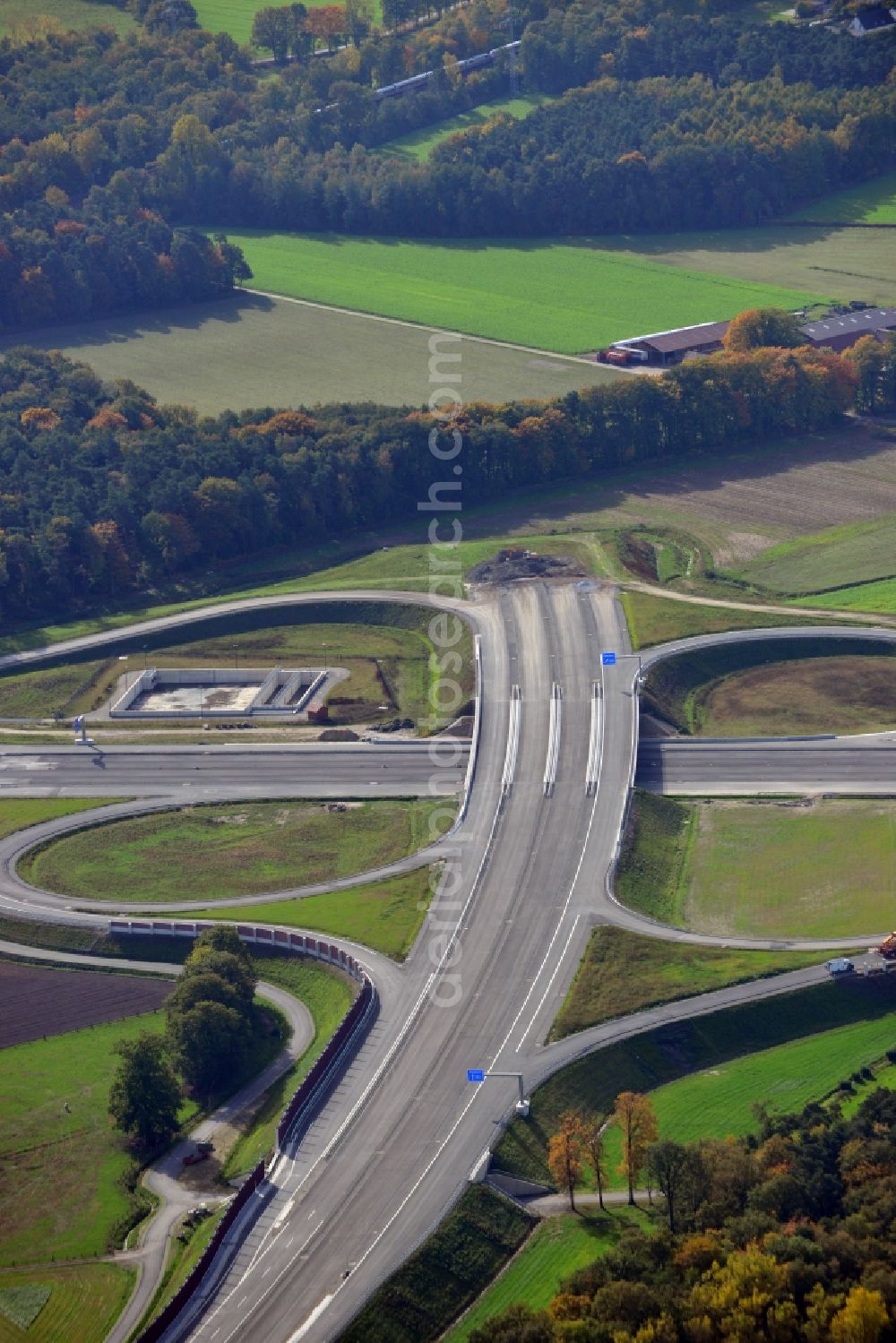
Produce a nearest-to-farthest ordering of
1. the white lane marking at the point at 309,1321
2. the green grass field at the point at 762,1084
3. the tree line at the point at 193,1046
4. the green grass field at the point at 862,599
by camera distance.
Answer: the white lane marking at the point at 309,1321 → the green grass field at the point at 762,1084 → the tree line at the point at 193,1046 → the green grass field at the point at 862,599

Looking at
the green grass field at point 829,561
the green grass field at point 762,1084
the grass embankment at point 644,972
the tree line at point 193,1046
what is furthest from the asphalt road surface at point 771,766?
the tree line at point 193,1046

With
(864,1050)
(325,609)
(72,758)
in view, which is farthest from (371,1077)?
(325,609)

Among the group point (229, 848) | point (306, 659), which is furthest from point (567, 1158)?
point (306, 659)

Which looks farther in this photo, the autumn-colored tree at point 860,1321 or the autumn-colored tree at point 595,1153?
the autumn-colored tree at point 595,1153

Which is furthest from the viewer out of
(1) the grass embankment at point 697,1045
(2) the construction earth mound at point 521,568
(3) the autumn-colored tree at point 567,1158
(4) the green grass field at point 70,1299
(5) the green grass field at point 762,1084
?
(2) the construction earth mound at point 521,568

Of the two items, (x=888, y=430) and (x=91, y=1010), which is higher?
(x=888, y=430)

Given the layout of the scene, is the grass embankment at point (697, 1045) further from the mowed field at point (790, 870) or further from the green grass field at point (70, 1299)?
the green grass field at point (70, 1299)

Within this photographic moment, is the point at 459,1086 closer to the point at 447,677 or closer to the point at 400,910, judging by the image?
the point at 400,910
